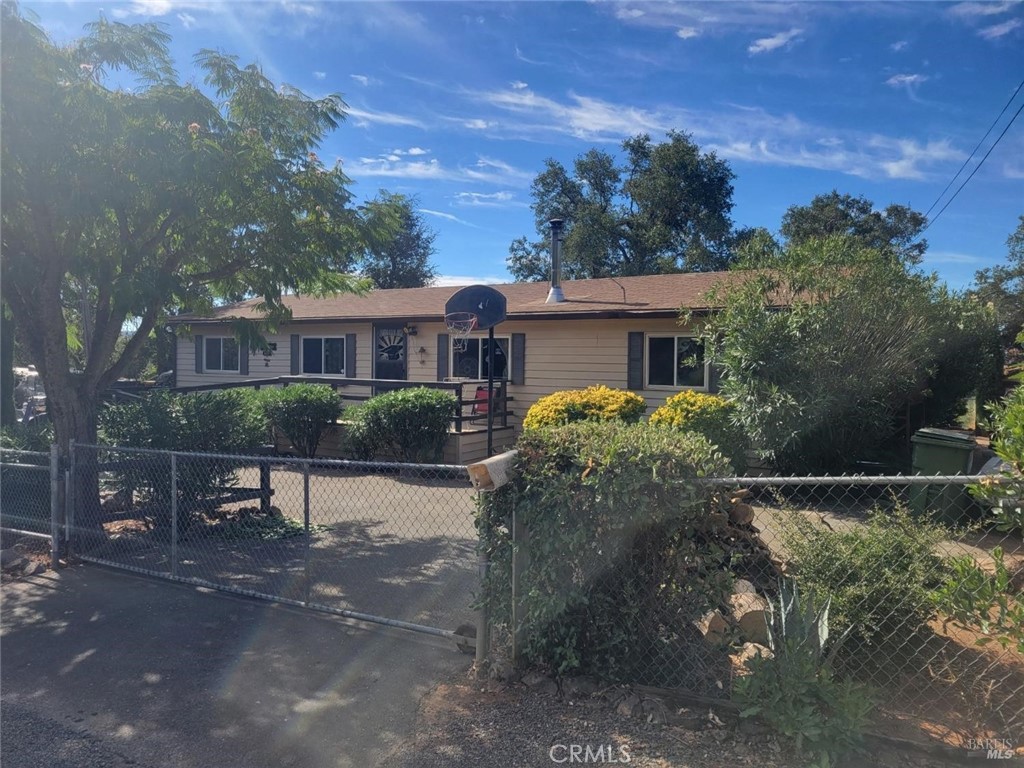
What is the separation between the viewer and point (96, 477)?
705 centimetres

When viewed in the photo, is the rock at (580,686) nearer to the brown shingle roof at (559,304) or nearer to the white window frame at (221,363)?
the brown shingle roof at (559,304)

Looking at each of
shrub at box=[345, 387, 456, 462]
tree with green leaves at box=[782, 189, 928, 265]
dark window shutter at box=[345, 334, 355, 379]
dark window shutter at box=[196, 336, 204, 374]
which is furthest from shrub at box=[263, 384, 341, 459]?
tree with green leaves at box=[782, 189, 928, 265]

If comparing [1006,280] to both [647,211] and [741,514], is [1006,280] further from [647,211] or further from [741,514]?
[741,514]

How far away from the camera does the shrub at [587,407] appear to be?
1088 cm

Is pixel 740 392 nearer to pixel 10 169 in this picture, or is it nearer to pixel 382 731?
pixel 382 731

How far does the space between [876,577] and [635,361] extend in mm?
9669

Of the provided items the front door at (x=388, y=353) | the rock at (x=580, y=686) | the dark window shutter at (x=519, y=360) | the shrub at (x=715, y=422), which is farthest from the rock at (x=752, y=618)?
the front door at (x=388, y=353)

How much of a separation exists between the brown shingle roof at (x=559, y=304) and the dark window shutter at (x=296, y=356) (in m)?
0.64

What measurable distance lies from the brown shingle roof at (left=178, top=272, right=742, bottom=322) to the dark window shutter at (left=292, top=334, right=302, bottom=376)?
2.11 feet

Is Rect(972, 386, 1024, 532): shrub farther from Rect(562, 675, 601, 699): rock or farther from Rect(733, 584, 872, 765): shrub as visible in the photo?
Rect(562, 675, 601, 699): rock

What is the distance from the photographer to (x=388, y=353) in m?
16.4

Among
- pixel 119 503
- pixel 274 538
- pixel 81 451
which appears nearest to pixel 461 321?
pixel 274 538

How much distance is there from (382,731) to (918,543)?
9.07ft

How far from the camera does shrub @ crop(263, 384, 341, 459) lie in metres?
12.9
